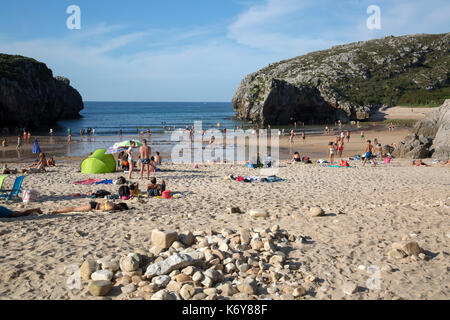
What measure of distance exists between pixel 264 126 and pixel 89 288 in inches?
2093

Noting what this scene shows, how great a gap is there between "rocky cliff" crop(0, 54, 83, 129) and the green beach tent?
3590 centimetres

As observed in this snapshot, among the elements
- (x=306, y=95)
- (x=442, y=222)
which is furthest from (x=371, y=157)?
(x=306, y=95)

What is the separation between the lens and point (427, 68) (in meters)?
79.0

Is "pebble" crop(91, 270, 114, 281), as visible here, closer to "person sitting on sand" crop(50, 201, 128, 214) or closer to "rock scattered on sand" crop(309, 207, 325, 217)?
"person sitting on sand" crop(50, 201, 128, 214)

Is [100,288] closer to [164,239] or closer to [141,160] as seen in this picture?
[164,239]

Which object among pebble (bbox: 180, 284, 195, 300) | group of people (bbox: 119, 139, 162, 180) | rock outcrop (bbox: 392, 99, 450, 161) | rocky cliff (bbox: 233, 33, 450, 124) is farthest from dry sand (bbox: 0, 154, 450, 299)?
rocky cliff (bbox: 233, 33, 450, 124)

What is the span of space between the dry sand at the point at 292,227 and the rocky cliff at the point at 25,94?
37195 millimetres

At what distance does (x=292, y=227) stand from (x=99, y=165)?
35.8 ft

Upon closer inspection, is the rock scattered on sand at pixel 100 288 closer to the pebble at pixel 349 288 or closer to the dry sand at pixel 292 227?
the dry sand at pixel 292 227

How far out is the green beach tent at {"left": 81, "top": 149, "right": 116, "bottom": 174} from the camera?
1502 centimetres

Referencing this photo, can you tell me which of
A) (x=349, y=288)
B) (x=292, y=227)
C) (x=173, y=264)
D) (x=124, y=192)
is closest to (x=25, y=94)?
(x=124, y=192)

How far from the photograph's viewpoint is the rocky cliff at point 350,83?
192 feet

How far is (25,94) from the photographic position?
45.7 metres

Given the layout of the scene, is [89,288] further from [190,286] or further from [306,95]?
[306,95]
